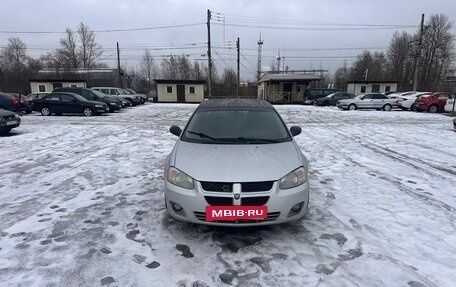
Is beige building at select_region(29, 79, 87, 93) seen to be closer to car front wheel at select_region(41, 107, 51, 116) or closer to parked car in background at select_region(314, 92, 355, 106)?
car front wheel at select_region(41, 107, 51, 116)

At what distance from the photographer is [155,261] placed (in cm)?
287

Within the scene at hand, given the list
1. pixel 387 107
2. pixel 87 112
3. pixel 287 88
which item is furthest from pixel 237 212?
pixel 287 88

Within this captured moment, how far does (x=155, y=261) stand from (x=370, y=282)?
210 cm

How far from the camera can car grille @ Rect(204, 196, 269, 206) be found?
2928 mm

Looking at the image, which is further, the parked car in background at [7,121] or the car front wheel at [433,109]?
the car front wheel at [433,109]

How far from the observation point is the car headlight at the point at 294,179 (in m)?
3.09

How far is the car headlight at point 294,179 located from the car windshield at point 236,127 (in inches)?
30.3

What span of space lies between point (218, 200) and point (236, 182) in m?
0.28

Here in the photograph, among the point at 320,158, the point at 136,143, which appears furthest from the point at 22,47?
the point at 320,158

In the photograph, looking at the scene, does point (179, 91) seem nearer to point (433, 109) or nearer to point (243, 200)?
point (433, 109)

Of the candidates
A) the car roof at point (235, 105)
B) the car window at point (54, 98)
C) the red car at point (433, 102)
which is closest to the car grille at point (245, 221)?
the car roof at point (235, 105)

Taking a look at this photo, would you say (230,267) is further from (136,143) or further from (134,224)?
(136,143)

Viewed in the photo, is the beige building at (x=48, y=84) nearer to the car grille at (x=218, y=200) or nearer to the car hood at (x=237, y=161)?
the car hood at (x=237, y=161)

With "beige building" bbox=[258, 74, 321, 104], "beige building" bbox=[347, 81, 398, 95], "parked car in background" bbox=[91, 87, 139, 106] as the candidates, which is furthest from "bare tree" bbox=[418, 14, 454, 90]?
"parked car in background" bbox=[91, 87, 139, 106]
